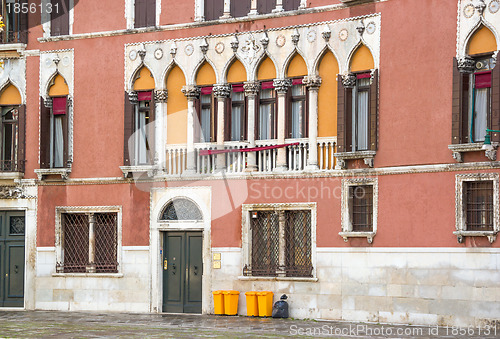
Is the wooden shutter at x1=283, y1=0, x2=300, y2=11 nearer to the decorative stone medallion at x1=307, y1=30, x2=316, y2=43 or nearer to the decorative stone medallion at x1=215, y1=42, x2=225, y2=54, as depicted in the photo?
the decorative stone medallion at x1=307, y1=30, x2=316, y2=43

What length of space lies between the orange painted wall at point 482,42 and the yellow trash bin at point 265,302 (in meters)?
8.34

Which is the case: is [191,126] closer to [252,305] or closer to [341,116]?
[341,116]

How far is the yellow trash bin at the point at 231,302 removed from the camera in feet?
91.4

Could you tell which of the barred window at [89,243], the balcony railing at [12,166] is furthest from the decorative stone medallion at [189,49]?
the balcony railing at [12,166]

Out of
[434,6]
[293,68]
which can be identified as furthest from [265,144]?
[434,6]

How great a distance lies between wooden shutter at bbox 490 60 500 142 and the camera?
2355cm

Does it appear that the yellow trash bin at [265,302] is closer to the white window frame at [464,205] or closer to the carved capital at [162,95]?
the white window frame at [464,205]

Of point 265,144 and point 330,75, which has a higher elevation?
point 330,75

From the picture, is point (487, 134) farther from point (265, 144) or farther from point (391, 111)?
point (265, 144)

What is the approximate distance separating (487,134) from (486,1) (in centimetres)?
317

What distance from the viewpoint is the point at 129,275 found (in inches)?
1174

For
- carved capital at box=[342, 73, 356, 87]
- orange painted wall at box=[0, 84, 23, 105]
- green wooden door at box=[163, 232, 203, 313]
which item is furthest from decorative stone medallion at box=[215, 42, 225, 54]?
orange painted wall at box=[0, 84, 23, 105]

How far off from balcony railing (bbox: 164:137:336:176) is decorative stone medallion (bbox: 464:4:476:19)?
16.4 feet

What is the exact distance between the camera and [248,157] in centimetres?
2844
